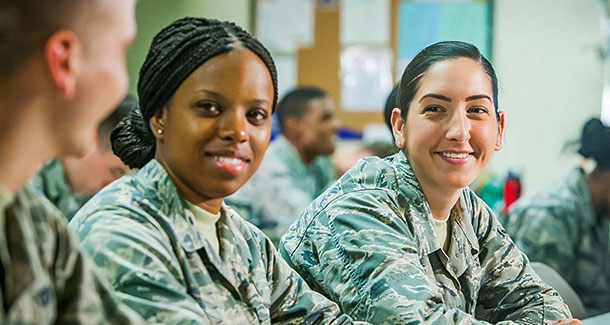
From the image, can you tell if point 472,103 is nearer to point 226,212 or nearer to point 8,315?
point 226,212

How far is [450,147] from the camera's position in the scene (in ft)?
4.91

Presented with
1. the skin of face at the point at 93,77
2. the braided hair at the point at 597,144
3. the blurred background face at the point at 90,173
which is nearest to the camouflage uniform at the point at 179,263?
A: the skin of face at the point at 93,77

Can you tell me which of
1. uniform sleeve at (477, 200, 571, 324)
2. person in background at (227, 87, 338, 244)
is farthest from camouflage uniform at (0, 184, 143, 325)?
person in background at (227, 87, 338, 244)

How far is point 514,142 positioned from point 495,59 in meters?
0.54

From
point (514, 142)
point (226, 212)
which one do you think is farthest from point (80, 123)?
point (514, 142)

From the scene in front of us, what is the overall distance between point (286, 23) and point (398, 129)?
3627 mm

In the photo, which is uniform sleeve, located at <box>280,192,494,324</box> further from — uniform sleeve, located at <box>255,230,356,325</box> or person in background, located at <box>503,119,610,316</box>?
person in background, located at <box>503,119,610,316</box>

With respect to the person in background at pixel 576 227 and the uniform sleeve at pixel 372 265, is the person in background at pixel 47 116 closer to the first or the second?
the uniform sleeve at pixel 372 265

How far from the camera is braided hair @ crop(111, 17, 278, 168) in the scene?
115 centimetres

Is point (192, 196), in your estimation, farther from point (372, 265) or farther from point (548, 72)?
point (548, 72)

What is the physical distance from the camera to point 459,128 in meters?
1.48

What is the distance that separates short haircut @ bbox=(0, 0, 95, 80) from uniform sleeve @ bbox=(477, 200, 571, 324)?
1.13 m

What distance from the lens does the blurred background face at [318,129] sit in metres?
4.39

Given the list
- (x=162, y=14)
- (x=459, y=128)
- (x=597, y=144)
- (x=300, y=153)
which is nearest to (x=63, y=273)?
(x=459, y=128)
